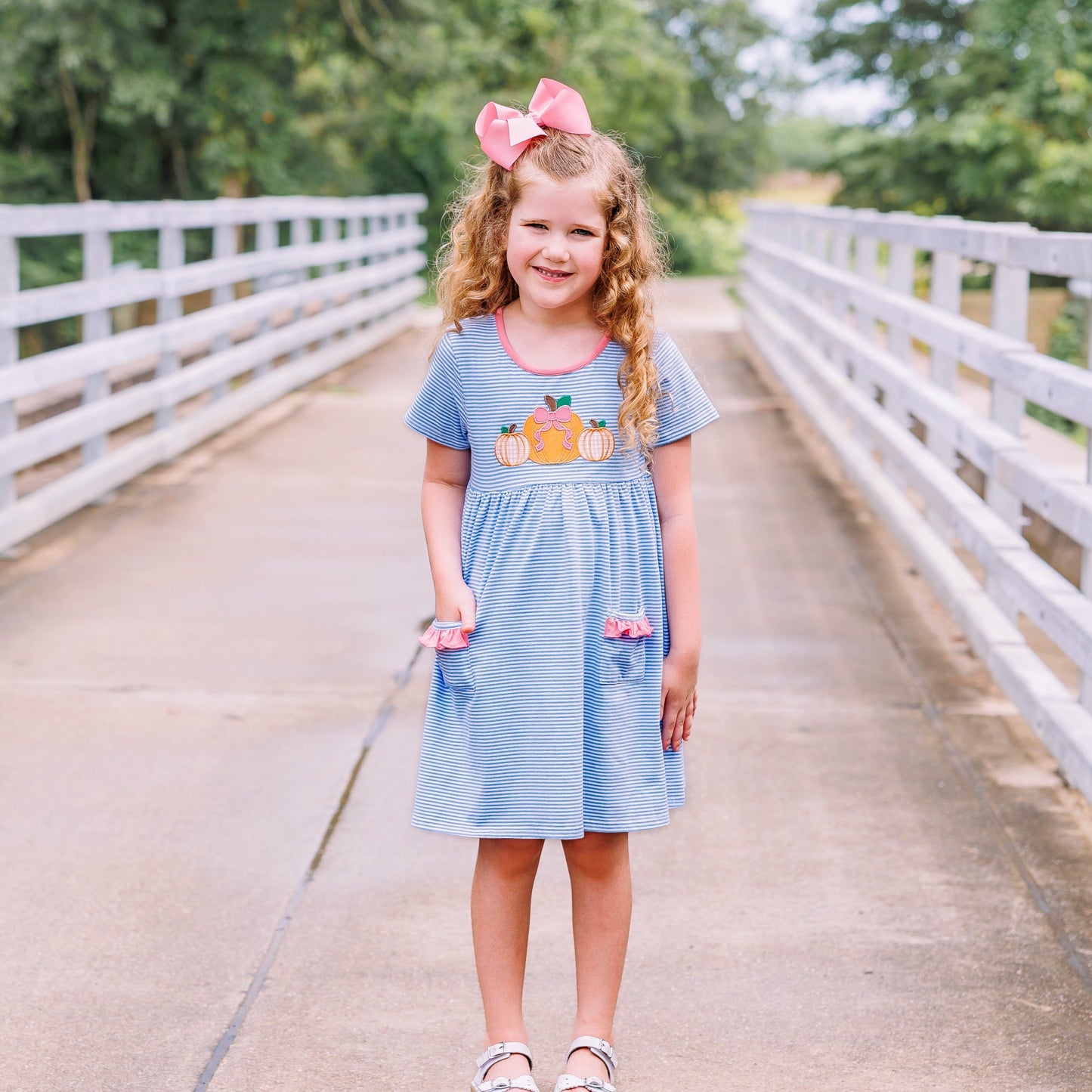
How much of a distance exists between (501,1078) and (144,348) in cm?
571

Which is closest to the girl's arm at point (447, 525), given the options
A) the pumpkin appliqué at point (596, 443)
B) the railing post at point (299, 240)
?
the pumpkin appliqué at point (596, 443)

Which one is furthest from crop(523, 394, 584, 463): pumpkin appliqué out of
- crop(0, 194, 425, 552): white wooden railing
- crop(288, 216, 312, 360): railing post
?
crop(288, 216, 312, 360): railing post

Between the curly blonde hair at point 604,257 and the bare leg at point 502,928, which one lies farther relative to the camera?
the bare leg at point 502,928

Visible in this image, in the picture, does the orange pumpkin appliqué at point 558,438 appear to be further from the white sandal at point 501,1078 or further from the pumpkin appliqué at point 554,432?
the white sandal at point 501,1078

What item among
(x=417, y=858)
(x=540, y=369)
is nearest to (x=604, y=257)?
(x=540, y=369)

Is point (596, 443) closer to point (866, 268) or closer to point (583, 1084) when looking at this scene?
point (583, 1084)

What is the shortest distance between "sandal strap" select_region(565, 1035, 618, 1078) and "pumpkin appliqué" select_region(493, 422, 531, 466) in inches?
37.2

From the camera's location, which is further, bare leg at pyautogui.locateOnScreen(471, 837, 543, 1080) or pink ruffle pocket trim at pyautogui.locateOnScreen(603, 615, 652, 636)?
bare leg at pyautogui.locateOnScreen(471, 837, 543, 1080)

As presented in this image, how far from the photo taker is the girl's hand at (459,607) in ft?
8.24

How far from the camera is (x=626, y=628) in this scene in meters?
2.47

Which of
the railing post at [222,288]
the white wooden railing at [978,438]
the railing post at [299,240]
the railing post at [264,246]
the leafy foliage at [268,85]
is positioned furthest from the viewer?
the leafy foliage at [268,85]

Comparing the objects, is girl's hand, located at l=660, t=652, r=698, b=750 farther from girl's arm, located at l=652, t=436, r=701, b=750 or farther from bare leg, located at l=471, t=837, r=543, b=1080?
bare leg, located at l=471, t=837, r=543, b=1080

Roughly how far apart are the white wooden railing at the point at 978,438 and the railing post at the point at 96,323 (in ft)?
11.2

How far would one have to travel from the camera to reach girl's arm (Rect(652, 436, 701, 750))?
101 inches
